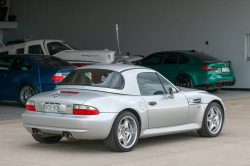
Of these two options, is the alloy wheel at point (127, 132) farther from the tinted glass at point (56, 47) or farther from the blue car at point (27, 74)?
the tinted glass at point (56, 47)

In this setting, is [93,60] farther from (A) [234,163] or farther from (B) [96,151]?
(A) [234,163]

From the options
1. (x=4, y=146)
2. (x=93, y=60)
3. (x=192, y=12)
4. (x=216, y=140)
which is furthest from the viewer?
(x=192, y=12)

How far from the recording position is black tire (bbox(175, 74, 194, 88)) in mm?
17312

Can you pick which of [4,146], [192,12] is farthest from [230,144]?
[192,12]

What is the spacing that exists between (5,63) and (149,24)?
415 inches

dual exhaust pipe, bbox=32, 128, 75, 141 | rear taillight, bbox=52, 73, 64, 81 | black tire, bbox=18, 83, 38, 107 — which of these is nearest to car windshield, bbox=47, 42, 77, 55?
black tire, bbox=18, 83, 38, 107

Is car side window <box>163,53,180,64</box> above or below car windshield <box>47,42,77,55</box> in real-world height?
below

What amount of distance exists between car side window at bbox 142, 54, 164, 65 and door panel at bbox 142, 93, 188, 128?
33.8 ft

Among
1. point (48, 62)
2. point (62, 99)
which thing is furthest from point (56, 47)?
point (62, 99)

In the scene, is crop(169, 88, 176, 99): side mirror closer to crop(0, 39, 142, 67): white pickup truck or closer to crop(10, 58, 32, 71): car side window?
crop(10, 58, 32, 71): car side window

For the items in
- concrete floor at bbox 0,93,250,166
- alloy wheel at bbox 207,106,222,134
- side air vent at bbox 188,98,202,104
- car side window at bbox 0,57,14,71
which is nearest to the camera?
concrete floor at bbox 0,93,250,166

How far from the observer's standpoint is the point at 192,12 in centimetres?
2147

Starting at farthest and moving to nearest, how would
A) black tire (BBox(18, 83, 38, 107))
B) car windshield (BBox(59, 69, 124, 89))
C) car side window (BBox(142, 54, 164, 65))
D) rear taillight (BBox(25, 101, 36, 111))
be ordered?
car side window (BBox(142, 54, 164, 65)) < black tire (BBox(18, 83, 38, 107)) < car windshield (BBox(59, 69, 124, 89)) < rear taillight (BBox(25, 101, 36, 111))

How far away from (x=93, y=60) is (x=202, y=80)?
377 centimetres
